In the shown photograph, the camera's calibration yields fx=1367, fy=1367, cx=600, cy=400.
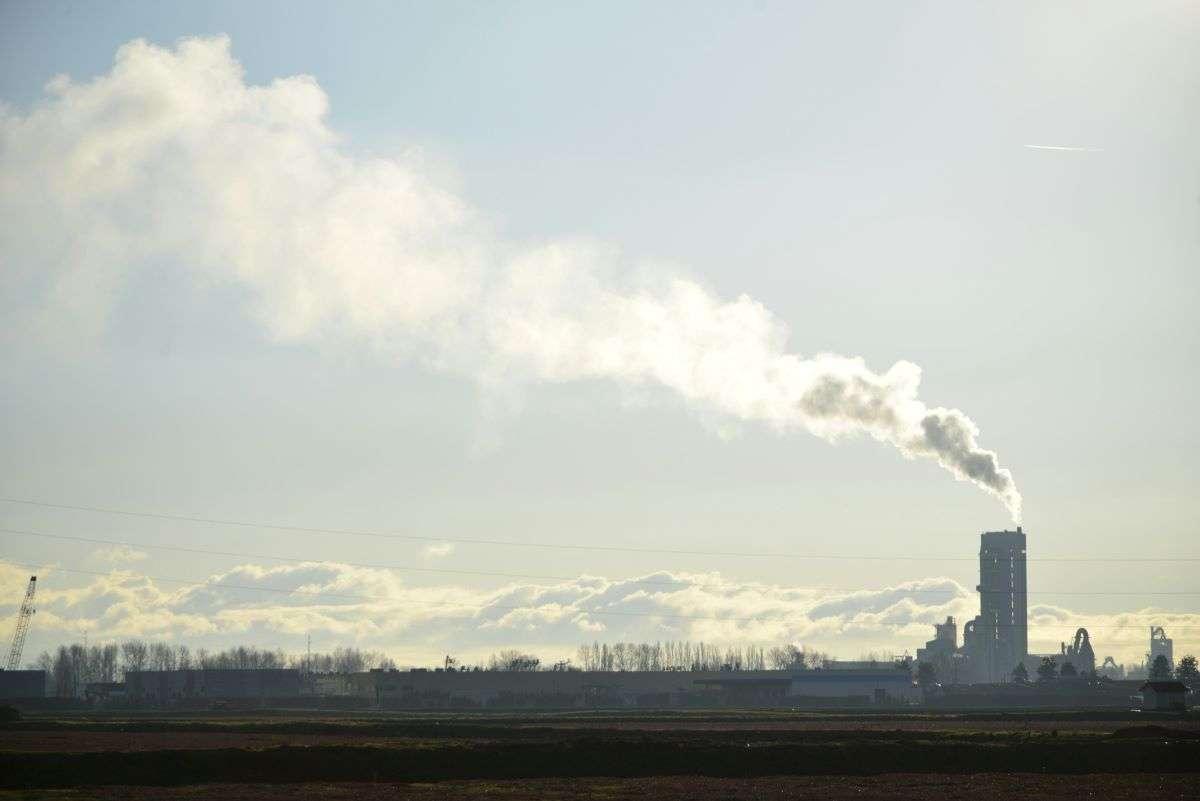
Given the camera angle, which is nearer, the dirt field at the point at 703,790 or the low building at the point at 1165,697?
the dirt field at the point at 703,790

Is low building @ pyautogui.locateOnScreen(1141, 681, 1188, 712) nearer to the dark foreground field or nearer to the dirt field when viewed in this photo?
the dark foreground field

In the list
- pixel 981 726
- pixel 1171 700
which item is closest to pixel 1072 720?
pixel 981 726

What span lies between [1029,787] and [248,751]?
119 ft

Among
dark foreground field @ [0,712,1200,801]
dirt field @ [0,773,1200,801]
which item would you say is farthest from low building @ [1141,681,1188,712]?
dirt field @ [0,773,1200,801]

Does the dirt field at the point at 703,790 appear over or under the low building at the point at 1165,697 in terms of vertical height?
over

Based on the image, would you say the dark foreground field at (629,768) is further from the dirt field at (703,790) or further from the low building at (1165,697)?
the low building at (1165,697)

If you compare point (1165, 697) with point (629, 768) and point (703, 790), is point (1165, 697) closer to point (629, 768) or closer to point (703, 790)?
point (629, 768)

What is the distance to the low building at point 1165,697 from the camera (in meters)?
153

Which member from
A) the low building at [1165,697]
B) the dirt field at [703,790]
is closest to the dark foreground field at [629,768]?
the dirt field at [703,790]

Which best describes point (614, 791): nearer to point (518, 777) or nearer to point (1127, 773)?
point (518, 777)

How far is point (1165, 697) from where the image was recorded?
6078 inches

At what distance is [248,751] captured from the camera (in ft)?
217

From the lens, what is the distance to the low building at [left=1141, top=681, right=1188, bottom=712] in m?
153

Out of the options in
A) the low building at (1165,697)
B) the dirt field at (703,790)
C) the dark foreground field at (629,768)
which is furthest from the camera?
the low building at (1165,697)
